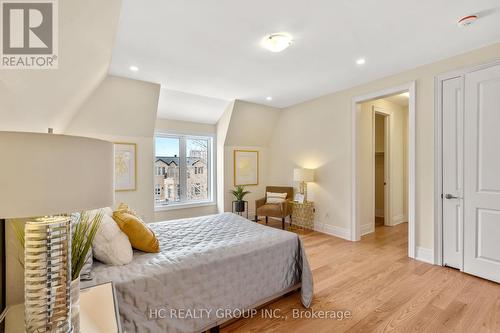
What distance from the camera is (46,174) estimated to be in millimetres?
592

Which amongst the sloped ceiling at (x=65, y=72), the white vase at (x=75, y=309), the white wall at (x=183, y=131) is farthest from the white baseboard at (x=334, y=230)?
the sloped ceiling at (x=65, y=72)

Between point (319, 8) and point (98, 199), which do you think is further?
point (319, 8)

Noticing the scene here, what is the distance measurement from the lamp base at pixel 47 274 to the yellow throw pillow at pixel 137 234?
3.22 feet

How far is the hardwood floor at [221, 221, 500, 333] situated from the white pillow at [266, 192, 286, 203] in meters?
1.80

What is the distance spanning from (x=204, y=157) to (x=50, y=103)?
10.7ft

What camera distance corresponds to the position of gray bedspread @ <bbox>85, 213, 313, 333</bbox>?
58.6 inches

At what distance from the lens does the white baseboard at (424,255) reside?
9.79ft

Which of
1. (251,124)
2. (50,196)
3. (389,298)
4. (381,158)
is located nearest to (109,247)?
(50,196)

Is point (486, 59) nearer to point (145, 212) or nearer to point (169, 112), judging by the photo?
point (169, 112)

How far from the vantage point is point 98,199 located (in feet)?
2.33

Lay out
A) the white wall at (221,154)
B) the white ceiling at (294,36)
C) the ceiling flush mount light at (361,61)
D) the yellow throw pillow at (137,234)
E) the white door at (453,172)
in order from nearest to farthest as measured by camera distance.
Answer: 1. the yellow throw pillow at (137,234)
2. the white ceiling at (294,36)
3. the white door at (453,172)
4. the ceiling flush mount light at (361,61)
5. the white wall at (221,154)

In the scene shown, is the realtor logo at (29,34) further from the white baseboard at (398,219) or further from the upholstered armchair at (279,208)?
the white baseboard at (398,219)

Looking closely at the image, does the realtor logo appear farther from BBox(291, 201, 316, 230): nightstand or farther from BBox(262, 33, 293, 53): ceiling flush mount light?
BBox(291, 201, 316, 230): nightstand

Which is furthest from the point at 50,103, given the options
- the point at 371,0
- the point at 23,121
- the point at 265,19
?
the point at 371,0
